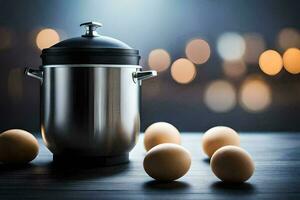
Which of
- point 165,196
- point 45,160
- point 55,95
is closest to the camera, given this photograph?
point 165,196

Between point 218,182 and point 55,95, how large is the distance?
429 mm

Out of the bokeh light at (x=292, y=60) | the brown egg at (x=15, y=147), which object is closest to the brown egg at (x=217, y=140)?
the brown egg at (x=15, y=147)

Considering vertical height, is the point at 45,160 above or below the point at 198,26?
below

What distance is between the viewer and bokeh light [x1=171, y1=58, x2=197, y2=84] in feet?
6.02

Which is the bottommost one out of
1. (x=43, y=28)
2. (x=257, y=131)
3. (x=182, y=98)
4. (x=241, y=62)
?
(x=257, y=131)

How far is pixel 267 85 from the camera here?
1.83 m

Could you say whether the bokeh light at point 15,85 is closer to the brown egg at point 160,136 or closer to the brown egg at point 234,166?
the brown egg at point 160,136

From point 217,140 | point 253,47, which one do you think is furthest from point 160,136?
point 253,47

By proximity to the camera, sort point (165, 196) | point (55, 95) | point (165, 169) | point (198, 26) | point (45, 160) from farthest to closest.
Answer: point (198, 26) → point (45, 160) → point (55, 95) → point (165, 169) → point (165, 196)

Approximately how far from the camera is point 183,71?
1835mm

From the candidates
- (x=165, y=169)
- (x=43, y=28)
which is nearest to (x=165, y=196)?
(x=165, y=169)

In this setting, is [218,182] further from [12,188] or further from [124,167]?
[12,188]

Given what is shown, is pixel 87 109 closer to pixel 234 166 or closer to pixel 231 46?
pixel 234 166

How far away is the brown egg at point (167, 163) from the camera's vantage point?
3.15ft
